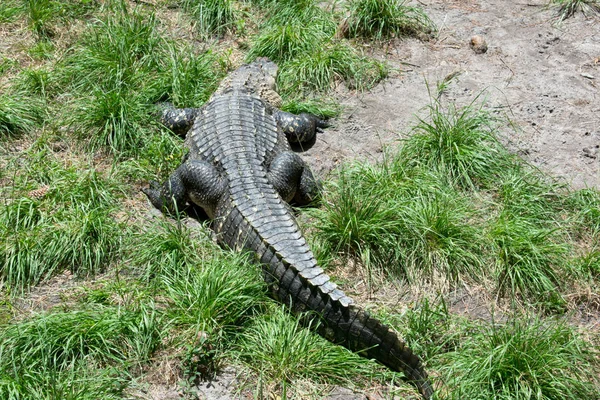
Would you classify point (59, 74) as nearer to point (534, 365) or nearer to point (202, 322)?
point (202, 322)

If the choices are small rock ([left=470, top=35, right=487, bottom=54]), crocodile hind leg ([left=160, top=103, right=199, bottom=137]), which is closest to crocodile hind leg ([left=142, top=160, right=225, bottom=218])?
crocodile hind leg ([left=160, top=103, right=199, bottom=137])

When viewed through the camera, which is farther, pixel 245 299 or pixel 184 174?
pixel 184 174

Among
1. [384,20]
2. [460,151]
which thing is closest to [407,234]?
[460,151]

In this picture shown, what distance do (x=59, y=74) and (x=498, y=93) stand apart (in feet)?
13.7

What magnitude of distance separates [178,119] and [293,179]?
142 centimetres

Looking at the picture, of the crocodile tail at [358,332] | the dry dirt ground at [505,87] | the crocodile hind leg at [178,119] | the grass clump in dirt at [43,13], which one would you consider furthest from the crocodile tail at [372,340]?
the grass clump in dirt at [43,13]

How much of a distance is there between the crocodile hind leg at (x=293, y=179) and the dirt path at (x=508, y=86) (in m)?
0.36

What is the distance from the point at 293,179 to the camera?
5.84 meters

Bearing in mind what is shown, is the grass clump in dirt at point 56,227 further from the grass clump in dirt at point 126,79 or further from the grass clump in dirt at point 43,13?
the grass clump in dirt at point 43,13

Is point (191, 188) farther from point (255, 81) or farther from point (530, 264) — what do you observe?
point (530, 264)

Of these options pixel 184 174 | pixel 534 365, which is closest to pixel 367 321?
pixel 534 365

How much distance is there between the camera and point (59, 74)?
686cm

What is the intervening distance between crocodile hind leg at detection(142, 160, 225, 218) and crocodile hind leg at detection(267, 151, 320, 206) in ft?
1.52

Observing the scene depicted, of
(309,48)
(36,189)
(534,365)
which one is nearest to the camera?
(534,365)
